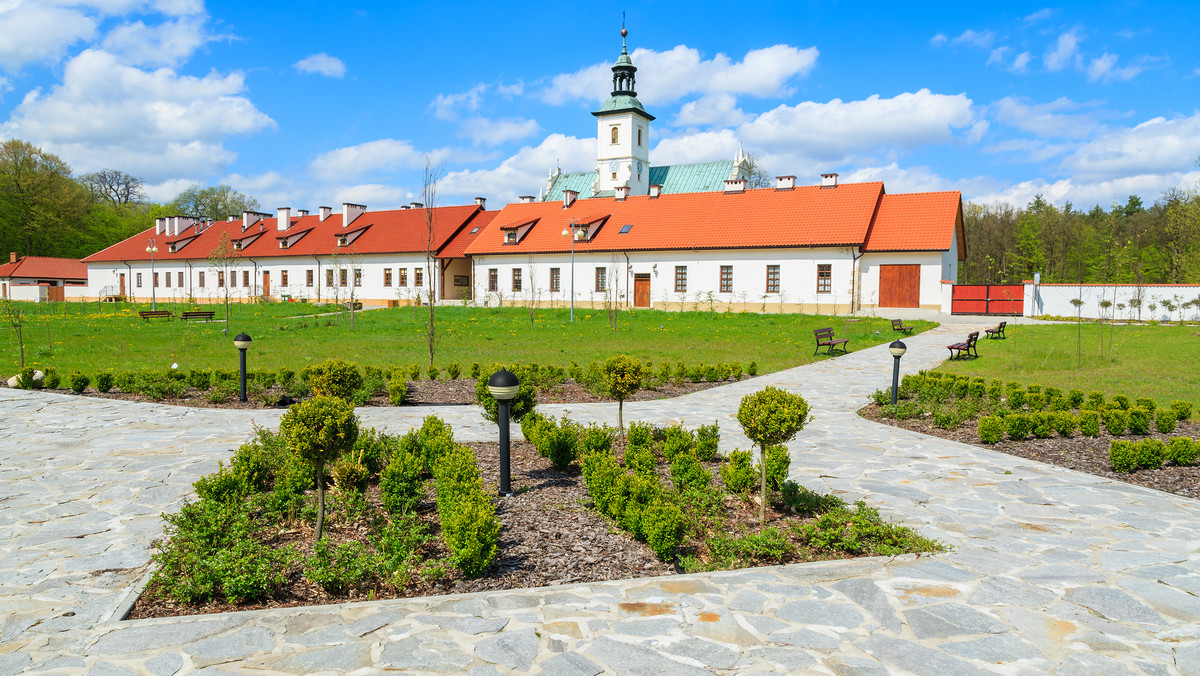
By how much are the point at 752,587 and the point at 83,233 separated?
8149 centimetres

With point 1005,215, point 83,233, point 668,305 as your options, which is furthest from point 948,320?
point 83,233

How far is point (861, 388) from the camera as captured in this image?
1314 centimetres

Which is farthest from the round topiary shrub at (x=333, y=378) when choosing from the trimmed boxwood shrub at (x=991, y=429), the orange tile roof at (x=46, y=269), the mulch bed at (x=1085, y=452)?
the orange tile roof at (x=46, y=269)

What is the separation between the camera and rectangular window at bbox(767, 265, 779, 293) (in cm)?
3691

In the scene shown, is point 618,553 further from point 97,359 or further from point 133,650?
point 97,359

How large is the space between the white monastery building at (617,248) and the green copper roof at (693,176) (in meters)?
0.12

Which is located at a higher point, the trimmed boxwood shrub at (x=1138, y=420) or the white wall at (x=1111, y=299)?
the white wall at (x=1111, y=299)

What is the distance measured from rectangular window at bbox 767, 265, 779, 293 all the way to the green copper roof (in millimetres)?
20597

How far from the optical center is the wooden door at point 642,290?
131 feet

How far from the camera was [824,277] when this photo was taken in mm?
35688

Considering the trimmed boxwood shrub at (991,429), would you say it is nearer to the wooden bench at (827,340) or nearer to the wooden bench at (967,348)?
the wooden bench at (967,348)

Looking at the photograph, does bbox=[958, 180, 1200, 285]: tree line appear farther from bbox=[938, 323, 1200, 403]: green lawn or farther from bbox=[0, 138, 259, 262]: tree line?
bbox=[0, 138, 259, 262]: tree line

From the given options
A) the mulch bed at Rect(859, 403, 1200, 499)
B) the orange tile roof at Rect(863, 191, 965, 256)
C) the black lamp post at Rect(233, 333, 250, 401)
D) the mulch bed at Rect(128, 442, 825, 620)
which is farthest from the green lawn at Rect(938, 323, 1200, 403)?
the black lamp post at Rect(233, 333, 250, 401)

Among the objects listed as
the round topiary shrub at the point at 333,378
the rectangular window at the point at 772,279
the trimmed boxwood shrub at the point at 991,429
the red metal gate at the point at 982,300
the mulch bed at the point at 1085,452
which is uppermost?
the rectangular window at the point at 772,279
